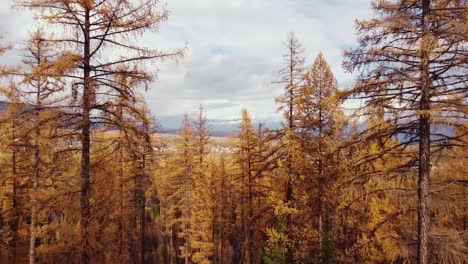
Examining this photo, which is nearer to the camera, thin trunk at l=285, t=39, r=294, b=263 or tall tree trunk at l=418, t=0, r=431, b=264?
tall tree trunk at l=418, t=0, r=431, b=264

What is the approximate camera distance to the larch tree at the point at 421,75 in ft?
33.2

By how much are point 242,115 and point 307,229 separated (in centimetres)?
987

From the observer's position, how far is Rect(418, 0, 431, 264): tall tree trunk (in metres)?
10.5

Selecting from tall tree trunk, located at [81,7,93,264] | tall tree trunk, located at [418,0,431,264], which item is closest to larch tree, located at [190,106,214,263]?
tall tree trunk, located at [81,7,93,264]

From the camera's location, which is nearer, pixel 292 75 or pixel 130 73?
pixel 130 73

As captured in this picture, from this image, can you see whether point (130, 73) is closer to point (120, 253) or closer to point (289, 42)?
point (289, 42)

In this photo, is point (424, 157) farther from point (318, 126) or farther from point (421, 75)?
point (318, 126)

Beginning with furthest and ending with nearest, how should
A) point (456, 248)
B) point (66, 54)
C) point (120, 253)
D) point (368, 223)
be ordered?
point (120, 253) → point (368, 223) → point (456, 248) → point (66, 54)

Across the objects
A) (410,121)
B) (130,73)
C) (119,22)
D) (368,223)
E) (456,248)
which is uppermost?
(119,22)

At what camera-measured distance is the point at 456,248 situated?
10617mm

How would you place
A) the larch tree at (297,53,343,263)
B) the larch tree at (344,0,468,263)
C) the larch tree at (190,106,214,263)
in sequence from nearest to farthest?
1. the larch tree at (344,0,468,263)
2. the larch tree at (297,53,343,263)
3. the larch tree at (190,106,214,263)

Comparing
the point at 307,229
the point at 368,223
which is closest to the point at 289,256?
the point at 307,229

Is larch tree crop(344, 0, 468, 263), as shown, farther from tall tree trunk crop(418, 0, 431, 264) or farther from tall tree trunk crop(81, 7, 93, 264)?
tall tree trunk crop(81, 7, 93, 264)

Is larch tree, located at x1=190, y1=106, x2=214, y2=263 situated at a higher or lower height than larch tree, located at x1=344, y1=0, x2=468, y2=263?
lower
